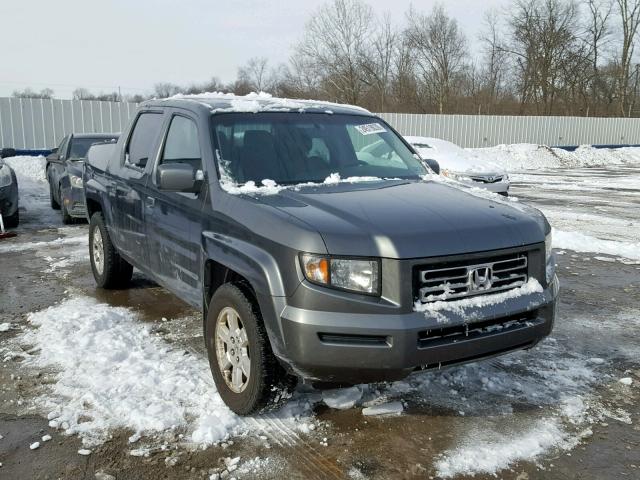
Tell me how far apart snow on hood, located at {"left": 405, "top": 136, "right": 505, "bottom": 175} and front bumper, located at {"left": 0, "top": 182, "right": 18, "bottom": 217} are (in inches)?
313

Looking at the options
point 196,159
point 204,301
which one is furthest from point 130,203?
point 204,301

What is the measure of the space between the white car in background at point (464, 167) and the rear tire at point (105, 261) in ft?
23.8

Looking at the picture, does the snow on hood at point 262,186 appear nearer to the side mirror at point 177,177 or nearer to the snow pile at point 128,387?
the side mirror at point 177,177

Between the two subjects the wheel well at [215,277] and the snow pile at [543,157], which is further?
the snow pile at [543,157]

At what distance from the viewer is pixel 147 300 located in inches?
232

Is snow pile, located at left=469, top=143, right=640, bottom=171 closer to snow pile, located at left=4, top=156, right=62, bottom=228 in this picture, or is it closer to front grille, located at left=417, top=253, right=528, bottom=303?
snow pile, located at left=4, top=156, right=62, bottom=228

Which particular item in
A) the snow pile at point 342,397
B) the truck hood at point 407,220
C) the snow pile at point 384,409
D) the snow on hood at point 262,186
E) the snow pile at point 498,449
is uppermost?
the snow on hood at point 262,186

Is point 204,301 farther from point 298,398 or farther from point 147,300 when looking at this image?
point 147,300

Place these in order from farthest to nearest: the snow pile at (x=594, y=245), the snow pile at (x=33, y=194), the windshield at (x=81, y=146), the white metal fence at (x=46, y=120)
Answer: the white metal fence at (x=46, y=120) → the snow pile at (x=33, y=194) → the windshield at (x=81, y=146) → the snow pile at (x=594, y=245)

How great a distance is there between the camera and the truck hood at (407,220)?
2.89m

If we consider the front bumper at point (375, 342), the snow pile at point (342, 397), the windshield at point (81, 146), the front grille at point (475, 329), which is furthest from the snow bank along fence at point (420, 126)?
the front grille at point (475, 329)

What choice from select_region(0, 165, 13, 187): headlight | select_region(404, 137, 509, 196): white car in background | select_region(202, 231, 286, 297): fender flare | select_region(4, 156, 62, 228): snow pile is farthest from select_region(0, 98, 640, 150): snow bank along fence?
select_region(404, 137, 509, 196): white car in background

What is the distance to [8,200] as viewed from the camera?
32.0 feet

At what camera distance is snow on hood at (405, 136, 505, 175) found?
1350cm
